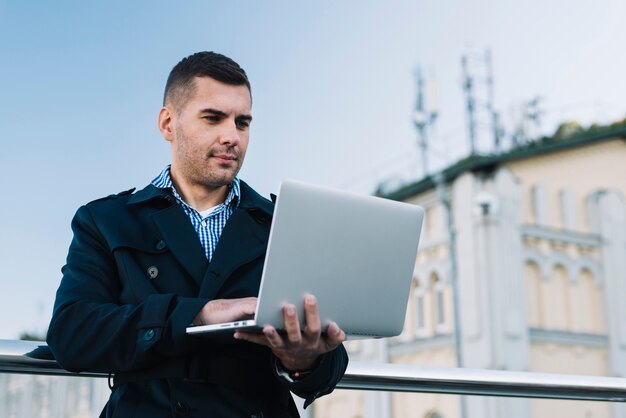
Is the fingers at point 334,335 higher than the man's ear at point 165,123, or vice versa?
the man's ear at point 165,123

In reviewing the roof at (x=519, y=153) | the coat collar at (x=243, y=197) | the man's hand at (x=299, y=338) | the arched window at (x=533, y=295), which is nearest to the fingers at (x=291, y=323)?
the man's hand at (x=299, y=338)

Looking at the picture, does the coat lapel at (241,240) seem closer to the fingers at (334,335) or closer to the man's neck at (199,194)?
the man's neck at (199,194)

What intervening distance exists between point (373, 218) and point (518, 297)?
20.6 metres

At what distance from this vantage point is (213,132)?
1.91 metres

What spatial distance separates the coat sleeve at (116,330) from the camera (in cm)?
167

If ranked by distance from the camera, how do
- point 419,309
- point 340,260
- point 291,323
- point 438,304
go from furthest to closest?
point 419,309, point 438,304, point 340,260, point 291,323

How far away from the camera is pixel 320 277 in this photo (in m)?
1.68

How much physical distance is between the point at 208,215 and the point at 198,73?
0.30m

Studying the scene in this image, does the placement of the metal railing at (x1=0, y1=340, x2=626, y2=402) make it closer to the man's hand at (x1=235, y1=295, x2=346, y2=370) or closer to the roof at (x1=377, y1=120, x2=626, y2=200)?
the man's hand at (x1=235, y1=295, x2=346, y2=370)

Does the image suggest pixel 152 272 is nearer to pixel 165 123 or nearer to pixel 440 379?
pixel 165 123

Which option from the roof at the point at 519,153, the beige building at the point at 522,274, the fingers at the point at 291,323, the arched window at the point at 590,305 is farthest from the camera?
the arched window at the point at 590,305

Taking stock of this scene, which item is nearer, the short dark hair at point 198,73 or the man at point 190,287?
the man at point 190,287

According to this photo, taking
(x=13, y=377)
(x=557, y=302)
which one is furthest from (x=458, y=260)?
(x=13, y=377)

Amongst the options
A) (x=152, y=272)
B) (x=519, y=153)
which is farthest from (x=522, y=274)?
(x=152, y=272)
